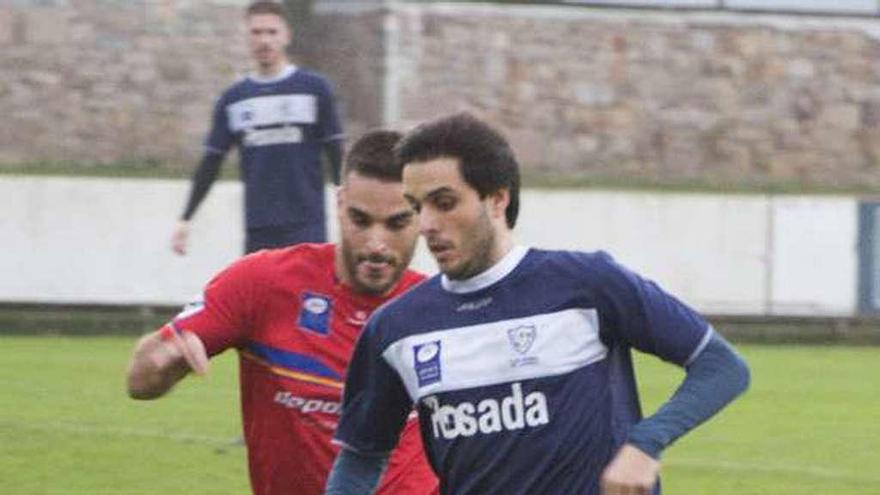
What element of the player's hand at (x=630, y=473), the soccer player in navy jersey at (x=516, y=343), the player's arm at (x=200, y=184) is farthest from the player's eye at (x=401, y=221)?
the player's arm at (x=200, y=184)

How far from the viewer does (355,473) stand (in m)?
6.11

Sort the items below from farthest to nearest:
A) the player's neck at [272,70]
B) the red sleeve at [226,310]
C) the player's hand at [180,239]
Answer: the player's hand at [180,239] < the player's neck at [272,70] < the red sleeve at [226,310]

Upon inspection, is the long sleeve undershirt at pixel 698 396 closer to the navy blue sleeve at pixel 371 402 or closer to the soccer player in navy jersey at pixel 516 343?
the soccer player in navy jersey at pixel 516 343

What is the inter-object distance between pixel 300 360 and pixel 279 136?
680 centimetres

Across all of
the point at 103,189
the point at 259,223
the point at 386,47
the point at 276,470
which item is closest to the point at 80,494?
the point at 259,223

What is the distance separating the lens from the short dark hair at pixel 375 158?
22.1ft

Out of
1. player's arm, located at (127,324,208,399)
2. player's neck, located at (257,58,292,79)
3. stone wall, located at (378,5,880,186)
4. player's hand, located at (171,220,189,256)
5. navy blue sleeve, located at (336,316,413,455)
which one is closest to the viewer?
navy blue sleeve, located at (336,316,413,455)

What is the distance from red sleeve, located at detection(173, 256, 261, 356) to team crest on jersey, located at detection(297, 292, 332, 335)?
0.14 metres

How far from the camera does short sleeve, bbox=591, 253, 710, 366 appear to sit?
568 cm

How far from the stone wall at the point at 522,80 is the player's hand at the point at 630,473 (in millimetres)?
24460

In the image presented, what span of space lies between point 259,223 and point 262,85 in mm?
774

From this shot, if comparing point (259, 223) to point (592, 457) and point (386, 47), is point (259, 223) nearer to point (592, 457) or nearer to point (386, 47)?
point (592, 457)

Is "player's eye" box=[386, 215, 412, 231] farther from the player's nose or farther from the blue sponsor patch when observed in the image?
the player's nose

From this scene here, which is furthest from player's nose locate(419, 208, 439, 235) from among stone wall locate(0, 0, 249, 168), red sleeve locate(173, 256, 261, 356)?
stone wall locate(0, 0, 249, 168)
